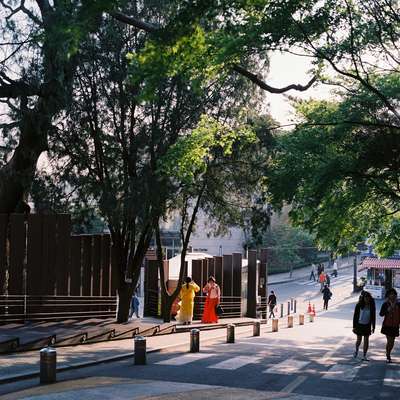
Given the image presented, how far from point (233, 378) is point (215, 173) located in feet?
38.6

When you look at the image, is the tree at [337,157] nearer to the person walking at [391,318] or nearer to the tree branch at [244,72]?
the tree branch at [244,72]

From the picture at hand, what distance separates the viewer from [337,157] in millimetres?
17609

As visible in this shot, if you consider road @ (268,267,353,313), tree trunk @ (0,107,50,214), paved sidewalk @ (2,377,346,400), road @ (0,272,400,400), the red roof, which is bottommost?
road @ (268,267,353,313)

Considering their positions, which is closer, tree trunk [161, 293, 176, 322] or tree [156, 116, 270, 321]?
tree [156, 116, 270, 321]

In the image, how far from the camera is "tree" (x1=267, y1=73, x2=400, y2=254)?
17.0 m

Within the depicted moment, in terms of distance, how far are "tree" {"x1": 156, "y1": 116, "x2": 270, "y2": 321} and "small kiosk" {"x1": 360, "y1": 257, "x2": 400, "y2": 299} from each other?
106 feet

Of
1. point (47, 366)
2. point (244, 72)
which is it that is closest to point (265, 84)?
Result: point (244, 72)

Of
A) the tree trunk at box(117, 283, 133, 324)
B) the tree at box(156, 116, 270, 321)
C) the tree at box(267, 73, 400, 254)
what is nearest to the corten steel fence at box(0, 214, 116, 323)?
the tree trunk at box(117, 283, 133, 324)

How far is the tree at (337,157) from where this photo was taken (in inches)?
667

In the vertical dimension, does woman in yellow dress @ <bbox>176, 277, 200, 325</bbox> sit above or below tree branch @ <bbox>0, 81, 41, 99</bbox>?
below

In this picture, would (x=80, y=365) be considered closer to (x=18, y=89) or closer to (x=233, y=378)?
(x=233, y=378)

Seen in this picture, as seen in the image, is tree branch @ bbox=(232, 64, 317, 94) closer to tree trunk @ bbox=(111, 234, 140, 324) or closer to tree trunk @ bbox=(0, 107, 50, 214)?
tree trunk @ bbox=(0, 107, 50, 214)

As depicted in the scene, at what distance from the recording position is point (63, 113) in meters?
19.2

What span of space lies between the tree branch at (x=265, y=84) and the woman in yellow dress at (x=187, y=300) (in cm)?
817
